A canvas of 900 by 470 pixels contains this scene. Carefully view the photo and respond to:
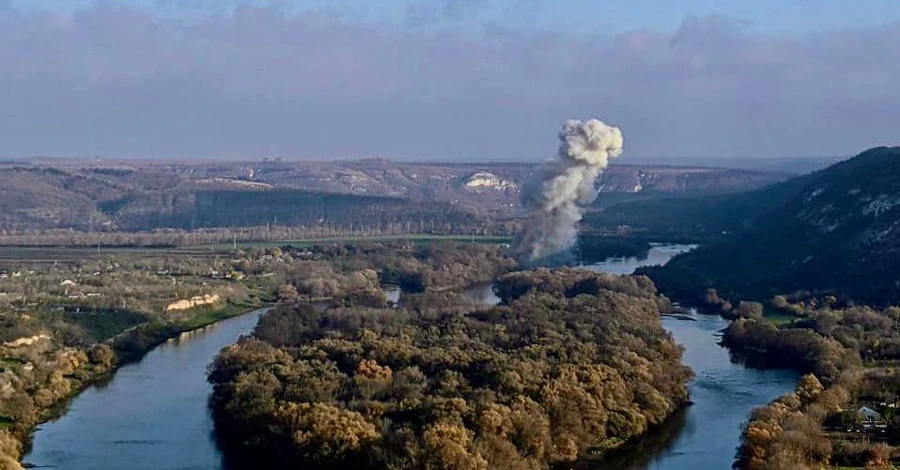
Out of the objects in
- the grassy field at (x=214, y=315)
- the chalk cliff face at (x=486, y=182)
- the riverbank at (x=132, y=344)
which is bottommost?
the grassy field at (x=214, y=315)

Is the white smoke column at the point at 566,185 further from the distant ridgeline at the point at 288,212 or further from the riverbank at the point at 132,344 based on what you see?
the distant ridgeline at the point at 288,212

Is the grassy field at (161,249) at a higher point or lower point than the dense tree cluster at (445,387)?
lower

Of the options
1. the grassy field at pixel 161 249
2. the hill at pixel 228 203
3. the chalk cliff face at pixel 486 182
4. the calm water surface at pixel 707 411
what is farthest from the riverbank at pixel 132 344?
the chalk cliff face at pixel 486 182

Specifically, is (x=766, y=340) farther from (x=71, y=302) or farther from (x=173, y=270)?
(x=173, y=270)

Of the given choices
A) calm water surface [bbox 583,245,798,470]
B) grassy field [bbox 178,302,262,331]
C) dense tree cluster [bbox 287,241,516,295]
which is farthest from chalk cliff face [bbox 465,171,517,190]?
calm water surface [bbox 583,245,798,470]

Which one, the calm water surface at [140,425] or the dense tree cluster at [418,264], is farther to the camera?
the dense tree cluster at [418,264]

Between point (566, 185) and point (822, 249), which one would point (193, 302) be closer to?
point (566, 185)

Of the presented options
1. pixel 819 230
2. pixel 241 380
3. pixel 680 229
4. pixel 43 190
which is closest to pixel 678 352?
pixel 241 380
